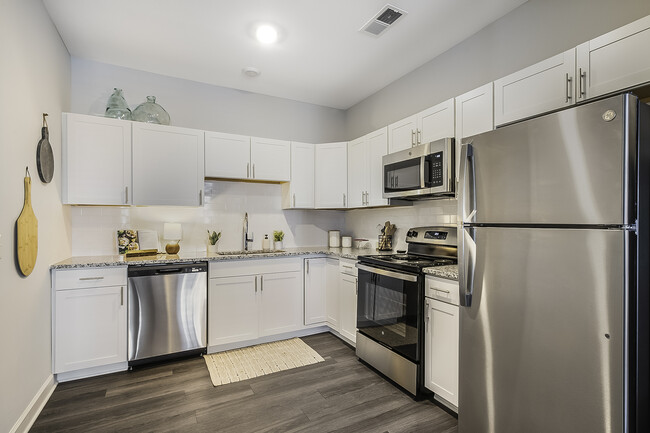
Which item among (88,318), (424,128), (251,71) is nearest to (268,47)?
(251,71)

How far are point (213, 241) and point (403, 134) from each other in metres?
2.29

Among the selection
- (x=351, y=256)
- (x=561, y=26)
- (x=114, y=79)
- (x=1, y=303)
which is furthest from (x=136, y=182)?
(x=561, y=26)

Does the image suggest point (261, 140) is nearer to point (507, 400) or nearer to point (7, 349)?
point (7, 349)

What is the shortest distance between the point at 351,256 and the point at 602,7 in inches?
98.8

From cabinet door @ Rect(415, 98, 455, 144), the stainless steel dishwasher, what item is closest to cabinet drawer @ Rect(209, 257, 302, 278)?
the stainless steel dishwasher

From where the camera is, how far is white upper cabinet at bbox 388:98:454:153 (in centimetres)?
261

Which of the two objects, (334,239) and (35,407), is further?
(334,239)

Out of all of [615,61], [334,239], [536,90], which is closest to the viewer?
[615,61]

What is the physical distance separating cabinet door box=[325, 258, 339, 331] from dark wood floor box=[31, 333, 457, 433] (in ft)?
2.37

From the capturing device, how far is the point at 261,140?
12.1 ft

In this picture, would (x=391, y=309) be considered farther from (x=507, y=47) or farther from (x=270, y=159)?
(x=507, y=47)

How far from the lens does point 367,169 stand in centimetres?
357

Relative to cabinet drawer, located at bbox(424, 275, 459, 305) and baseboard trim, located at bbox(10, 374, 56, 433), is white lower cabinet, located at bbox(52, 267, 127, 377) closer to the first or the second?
baseboard trim, located at bbox(10, 374, 56, 433)

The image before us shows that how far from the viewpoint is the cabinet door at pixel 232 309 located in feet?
10.3
